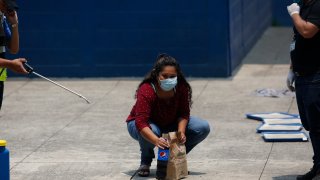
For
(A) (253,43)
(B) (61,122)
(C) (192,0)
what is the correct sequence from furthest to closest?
(A) (253,43), (C) (192,0), (B) (61,122)

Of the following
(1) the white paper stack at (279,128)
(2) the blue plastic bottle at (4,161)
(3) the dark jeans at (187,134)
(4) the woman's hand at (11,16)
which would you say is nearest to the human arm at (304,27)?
(3) the dark jeans at (187,134)

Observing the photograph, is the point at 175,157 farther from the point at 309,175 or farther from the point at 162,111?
Answer: the point at 309,175

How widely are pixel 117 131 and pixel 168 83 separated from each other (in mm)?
2389

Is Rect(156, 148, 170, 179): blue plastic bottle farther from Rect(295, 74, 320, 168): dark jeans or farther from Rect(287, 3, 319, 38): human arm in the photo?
Rect(287, 3, 319, 38): human arm

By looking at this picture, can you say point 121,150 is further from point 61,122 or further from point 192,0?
point 192,0

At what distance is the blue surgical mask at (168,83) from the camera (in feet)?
24.0

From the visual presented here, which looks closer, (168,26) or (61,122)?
(61,122)

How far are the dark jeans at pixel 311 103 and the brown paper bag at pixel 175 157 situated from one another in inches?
41.0

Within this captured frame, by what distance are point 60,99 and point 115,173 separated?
3.82 metres

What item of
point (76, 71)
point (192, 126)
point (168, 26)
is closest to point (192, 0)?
point (168, 26)

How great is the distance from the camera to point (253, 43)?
15.4m

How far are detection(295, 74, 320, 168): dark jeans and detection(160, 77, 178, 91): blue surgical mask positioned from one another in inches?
39.6

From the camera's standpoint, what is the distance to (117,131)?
31.5 ft

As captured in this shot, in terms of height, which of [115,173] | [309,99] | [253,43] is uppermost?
[309,99]
